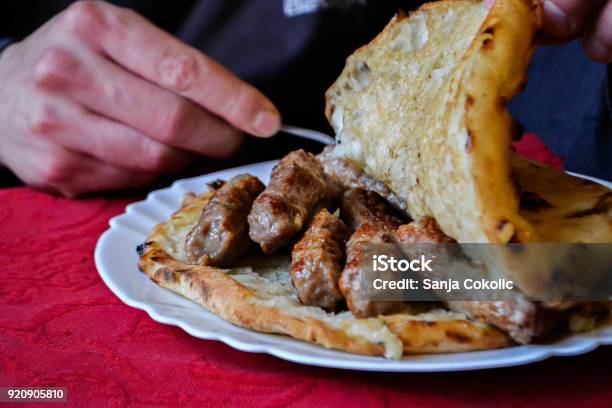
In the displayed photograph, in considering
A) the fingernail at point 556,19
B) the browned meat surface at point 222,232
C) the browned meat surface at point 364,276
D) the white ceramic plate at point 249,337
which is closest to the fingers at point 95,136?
the white ceramic plate at point 249,337

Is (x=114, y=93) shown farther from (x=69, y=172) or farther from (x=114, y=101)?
(x=69, y=172)

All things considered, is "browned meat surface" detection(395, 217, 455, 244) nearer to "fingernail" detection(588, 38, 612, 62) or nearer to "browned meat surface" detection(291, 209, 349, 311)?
"browned meat surface" detection(291, 209, 349, 311)

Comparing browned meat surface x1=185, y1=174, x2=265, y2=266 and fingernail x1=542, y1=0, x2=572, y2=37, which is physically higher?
fingernail x1=542, y1=0, x2=572, y2=37

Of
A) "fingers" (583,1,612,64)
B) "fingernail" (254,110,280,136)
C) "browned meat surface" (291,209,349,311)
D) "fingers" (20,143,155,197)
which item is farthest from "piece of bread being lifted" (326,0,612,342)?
"fingers" (20,143,155,197)

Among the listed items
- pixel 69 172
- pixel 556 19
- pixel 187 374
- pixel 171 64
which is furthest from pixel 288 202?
pixel 69 172

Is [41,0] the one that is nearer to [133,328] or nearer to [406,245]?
[133,328]

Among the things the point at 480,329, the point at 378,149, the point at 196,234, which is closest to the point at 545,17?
the point at 378,149
